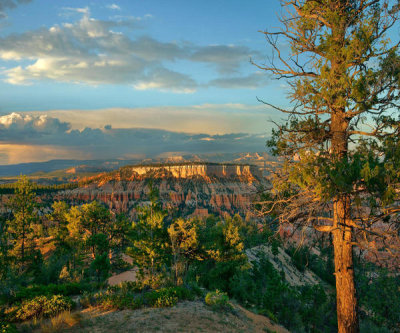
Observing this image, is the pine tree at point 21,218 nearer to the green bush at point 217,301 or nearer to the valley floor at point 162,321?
the valley floor at point 162,321

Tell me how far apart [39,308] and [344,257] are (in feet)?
38.8

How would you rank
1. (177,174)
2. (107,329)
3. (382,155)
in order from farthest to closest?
(177,174) → (107,329) → (382,155)

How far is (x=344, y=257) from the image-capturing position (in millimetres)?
8117

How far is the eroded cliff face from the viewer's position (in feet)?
443

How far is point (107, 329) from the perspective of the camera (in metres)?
9.95

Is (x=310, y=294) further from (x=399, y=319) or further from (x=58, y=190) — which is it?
(x=58, y=190)

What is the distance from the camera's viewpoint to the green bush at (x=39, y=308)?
34.0 ft

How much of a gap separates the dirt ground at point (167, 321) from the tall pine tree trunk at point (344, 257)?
5.51 metres

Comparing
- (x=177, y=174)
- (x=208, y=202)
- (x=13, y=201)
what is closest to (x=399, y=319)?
(x=13, y=201)

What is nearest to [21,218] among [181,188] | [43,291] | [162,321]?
[43,291]

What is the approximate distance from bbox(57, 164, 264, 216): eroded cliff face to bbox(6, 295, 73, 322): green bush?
102612mm

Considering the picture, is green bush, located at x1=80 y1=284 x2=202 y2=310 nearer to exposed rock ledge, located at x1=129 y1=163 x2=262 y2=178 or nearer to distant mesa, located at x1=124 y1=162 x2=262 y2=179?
distant mesa, located at x1=124 y1=162 x2=262 y2=179

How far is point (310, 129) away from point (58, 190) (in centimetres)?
14932

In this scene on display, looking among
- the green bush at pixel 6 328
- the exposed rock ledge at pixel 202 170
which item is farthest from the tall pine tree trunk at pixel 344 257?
the exposed rock ledge at pixel 202 170
